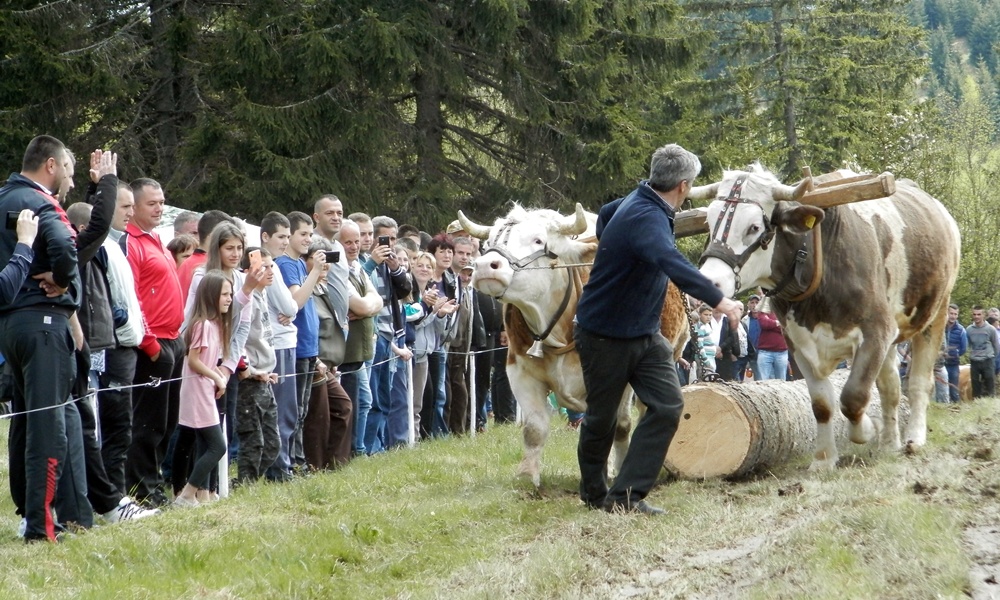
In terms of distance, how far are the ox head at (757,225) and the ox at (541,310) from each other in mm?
936

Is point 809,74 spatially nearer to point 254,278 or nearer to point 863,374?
point 863,374

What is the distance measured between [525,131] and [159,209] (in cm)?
1351

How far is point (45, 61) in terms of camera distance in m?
17.6

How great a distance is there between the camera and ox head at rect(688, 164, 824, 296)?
328 inches

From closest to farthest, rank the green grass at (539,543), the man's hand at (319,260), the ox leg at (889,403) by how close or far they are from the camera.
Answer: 1. the green grass at (539,543)
2. the man's hand at (319,260)
3. the ox leg at (889,403)

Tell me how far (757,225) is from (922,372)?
3.00 m

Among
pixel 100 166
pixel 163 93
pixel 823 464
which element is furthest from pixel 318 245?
pixel 163 93

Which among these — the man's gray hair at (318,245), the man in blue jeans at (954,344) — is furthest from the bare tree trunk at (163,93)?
the man in blue jeans at (954,344)

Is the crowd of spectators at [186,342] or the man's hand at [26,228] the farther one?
the crowd of spectators at [186,342]

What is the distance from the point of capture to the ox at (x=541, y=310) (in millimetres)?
8484

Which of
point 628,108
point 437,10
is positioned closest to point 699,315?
point 628,108

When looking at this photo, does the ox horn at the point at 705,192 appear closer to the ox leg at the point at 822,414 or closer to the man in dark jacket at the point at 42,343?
the ox leg at the point at 822,414

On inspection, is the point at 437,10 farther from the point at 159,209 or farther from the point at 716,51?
the point at 716,51

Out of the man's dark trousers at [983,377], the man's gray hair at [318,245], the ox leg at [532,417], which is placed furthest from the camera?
A: the man's dark trousers at [983,377]
